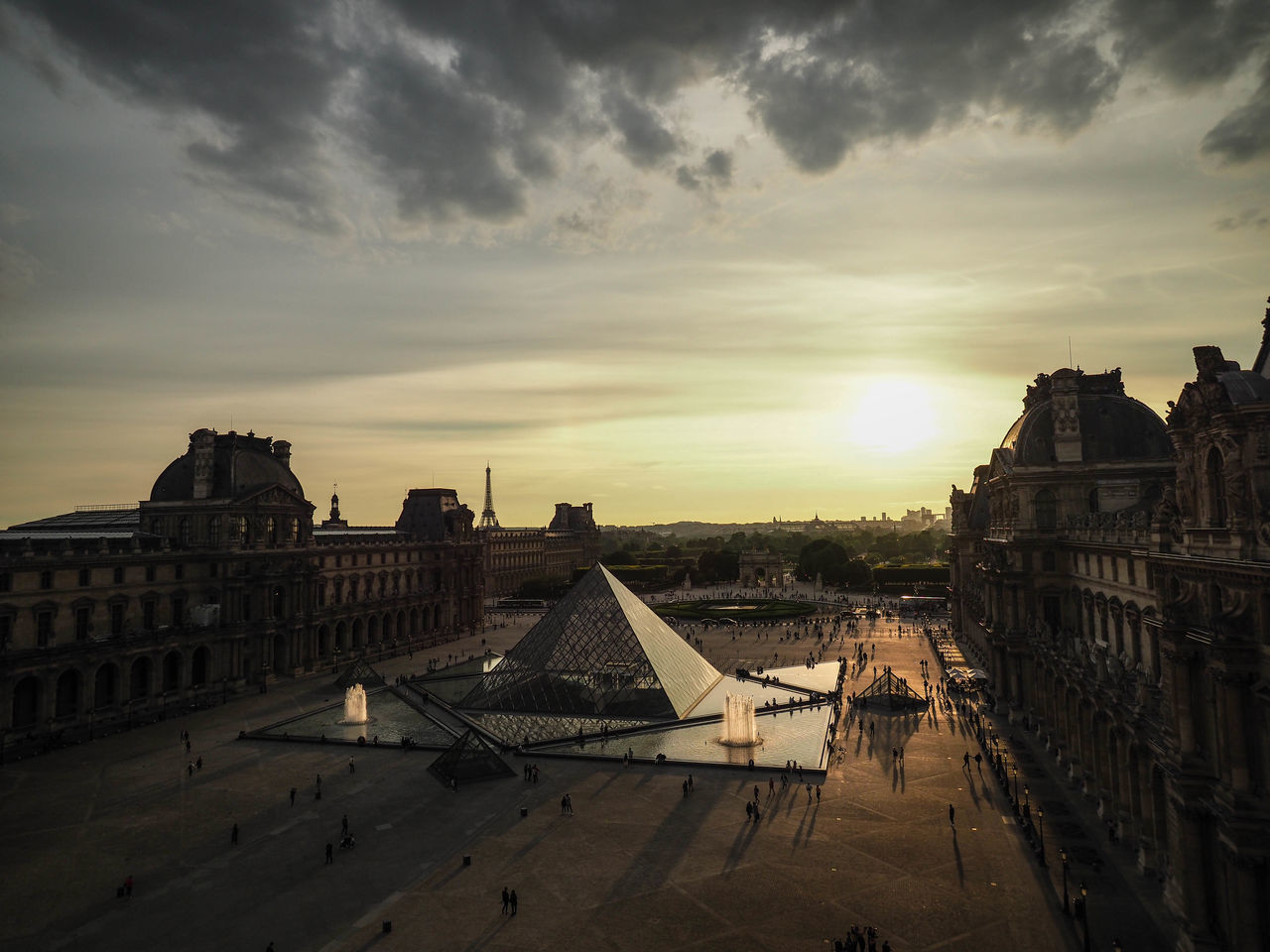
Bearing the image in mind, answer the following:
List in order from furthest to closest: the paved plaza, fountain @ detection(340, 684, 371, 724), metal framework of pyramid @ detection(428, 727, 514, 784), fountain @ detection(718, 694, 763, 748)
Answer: fountain @ detection(340, 684, 371, 724) → fountain @ detection(718, 694, 763, 748) → metal framework of pyramid @ detection(428, 727, 514, 784) → the paved plaza

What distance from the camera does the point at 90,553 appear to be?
4428cm

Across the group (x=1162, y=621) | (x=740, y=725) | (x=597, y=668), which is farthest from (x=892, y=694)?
(x=1162, y=621)

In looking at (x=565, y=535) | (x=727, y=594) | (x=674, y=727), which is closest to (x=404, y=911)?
(x=674, y=727)

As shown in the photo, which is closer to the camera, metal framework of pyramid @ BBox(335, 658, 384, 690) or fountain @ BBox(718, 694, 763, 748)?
fountain @ BBox(718, 694, 763, 748)

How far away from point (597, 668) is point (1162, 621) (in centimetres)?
3051

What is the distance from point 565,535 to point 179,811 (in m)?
124

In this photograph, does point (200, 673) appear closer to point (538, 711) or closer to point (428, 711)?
point (428, 711)

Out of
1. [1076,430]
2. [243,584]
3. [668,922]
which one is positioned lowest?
[668,922]

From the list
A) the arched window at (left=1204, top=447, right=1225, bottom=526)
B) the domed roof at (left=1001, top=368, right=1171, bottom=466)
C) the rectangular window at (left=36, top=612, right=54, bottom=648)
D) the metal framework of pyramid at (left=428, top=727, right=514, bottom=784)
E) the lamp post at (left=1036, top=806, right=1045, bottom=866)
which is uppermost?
the domed roof at (left=1001, top=368, right=1171, bottom=466)

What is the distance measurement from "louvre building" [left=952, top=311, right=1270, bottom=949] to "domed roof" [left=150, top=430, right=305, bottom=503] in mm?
49974

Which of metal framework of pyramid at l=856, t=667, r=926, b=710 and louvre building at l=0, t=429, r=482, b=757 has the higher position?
louvre building at l=0, t=429, r=482, b=757

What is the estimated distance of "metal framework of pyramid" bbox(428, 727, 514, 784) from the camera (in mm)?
32438

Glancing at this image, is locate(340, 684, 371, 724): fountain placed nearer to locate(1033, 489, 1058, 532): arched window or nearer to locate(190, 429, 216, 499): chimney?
locate(190, 429, 216, 499): chimney

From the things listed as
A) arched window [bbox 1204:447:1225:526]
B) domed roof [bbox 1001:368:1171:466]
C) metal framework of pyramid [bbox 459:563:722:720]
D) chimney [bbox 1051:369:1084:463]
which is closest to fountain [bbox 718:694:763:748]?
metal framework of pyramid [bbox 459:563:722:720]
